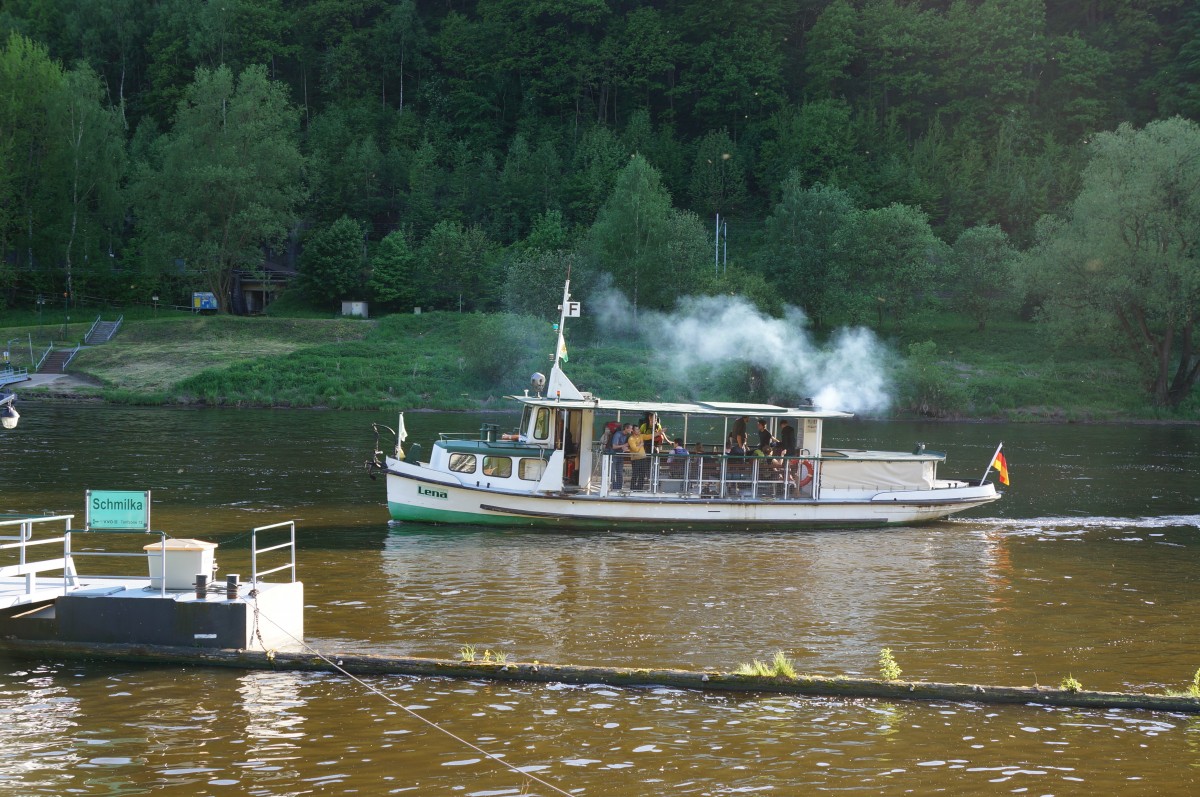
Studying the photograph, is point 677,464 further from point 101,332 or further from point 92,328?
point 92,328

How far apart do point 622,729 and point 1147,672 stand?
924cm

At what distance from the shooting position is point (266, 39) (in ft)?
462

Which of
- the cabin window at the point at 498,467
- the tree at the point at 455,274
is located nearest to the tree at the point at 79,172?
the tree at the point at 455,274

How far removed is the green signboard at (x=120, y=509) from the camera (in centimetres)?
1870

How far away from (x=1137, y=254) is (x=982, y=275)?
55.7ft

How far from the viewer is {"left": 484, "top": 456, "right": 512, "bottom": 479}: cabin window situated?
32.2 meters

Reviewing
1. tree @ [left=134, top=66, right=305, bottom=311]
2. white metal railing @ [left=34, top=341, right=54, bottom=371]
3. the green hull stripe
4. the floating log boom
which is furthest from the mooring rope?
tree @ [left=134, top=66, right=305, bottom=311]

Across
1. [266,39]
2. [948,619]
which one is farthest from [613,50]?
[948,619]

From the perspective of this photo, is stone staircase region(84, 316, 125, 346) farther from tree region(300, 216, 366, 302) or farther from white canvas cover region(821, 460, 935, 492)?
white canvas cover region(821, 460, 935, 492)

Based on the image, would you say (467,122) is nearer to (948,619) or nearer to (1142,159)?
(1142,159)

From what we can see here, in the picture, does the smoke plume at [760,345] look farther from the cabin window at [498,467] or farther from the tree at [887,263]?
the cabin window at [498,467]


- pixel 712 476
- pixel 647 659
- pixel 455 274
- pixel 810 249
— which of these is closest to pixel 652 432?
pixel 712 476

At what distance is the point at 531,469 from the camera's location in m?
32.4

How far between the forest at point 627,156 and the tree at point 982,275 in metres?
0.24
